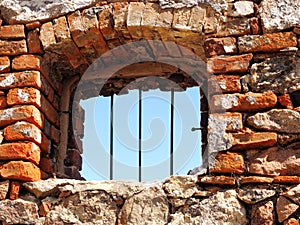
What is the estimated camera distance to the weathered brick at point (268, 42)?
3855 mm

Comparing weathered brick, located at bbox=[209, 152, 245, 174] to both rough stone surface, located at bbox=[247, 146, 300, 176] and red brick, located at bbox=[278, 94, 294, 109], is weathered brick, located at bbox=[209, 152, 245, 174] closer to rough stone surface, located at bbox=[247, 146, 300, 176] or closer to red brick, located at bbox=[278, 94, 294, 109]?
rough stone surface, located at bbox=[247, 146, 300, 176]

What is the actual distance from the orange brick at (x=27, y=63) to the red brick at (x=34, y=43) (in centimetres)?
4

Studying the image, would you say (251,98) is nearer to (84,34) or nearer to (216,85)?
(216,85)

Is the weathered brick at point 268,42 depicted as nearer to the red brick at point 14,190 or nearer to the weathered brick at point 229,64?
the weathered brick at point 229,64

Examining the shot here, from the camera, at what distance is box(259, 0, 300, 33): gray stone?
3.89 m

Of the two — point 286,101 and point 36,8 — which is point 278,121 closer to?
point 286,101

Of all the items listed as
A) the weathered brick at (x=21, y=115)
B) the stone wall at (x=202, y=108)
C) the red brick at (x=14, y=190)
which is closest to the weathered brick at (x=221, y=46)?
the stone wall at (x=202, y=108)

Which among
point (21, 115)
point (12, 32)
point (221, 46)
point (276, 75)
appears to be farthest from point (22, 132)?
point (276, 75)

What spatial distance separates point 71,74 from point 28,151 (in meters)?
0.78

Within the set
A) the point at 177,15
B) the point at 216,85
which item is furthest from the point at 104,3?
the point at 216,85

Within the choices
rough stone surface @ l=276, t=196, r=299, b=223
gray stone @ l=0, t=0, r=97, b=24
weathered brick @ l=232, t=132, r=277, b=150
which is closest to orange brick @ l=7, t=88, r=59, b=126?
gray stone @ l=0, t=0, r=97, b=24

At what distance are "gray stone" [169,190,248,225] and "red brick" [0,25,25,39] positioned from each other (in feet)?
5.10

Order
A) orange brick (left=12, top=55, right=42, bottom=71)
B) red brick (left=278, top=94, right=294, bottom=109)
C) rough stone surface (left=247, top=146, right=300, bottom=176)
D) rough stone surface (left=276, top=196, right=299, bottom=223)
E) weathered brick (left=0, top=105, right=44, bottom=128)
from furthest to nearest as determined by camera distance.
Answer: orange brick (left=12, top=55, right=42, bottom=71) → weathered brick (left=0, top=105, right=44, bottom=128) → red brick (left=278, top=94, right=294, bottom=109) → rough stone surface (left=247, top=146, right=300, bottom=176) → rough stone surface (left=276, top=196, right=299, bottom=223)

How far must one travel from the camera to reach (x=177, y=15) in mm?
4008
